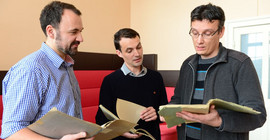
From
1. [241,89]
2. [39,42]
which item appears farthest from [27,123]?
[39,42]

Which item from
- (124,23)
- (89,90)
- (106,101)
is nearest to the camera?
(106,101)

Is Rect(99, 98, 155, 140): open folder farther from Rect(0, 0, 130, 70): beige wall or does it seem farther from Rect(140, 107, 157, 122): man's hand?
Rect(0, 0, 130, 70): beige wall

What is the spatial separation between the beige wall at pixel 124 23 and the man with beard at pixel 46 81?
172 cm

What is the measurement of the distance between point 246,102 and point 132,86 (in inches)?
29.8

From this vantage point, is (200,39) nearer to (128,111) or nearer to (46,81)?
(128,111)

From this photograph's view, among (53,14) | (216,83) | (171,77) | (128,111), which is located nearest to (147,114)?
(128,111)

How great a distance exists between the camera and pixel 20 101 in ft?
3.05

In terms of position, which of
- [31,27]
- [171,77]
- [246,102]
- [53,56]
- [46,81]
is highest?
[31,27]

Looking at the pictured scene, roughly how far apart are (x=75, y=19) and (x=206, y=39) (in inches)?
28.6

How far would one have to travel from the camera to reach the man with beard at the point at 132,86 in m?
1.56

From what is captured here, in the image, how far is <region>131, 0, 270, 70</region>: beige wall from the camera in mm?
3491

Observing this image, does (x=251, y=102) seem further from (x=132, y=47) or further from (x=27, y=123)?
(x=27, y=123)

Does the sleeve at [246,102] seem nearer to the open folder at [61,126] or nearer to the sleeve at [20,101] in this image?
the open folder at [61,126]

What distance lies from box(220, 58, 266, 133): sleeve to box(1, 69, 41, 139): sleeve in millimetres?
868
